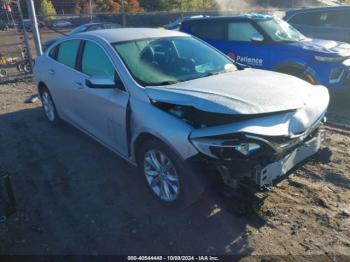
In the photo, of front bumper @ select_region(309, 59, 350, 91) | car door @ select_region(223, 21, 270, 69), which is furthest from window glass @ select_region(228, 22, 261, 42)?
front bumper @ select_region(309, 59, 350, 91)

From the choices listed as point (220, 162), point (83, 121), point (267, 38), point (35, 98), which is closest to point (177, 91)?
point (220, 162)

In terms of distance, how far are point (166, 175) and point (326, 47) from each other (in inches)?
197

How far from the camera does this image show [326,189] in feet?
12.8

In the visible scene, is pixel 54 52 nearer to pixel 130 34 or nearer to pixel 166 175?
pixel 130 34

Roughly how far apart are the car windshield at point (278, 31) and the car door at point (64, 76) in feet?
13.7

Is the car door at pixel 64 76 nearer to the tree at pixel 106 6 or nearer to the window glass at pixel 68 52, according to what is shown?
the window glass at pixel 68 52

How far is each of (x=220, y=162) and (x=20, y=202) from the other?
7.98 feet

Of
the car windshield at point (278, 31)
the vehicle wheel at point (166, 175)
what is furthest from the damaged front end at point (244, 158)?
the car windshield at point (278, 31)

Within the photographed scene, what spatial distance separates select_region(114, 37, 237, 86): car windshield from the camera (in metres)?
3.86

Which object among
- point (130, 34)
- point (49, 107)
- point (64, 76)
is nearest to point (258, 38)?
point (130, 34)

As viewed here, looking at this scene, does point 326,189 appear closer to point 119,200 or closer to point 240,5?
point 119,200

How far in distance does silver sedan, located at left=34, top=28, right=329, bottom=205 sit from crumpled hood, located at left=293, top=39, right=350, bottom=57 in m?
2.89

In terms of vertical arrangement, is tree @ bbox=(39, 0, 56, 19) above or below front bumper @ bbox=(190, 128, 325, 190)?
above

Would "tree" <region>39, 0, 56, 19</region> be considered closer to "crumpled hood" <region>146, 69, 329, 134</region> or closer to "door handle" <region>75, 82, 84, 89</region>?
"door handle" <region>75, 82, 84, 89</region>
